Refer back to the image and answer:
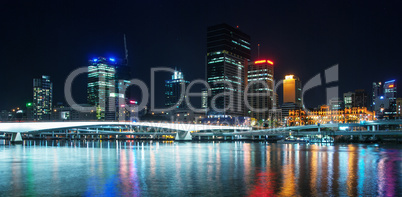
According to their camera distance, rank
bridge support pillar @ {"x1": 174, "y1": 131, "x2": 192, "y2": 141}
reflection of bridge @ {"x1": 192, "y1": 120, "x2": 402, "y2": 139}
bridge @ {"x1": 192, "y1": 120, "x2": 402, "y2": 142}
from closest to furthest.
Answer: bridge @ {"x1": 192, "y1": 120, "x2": 402, "y2": 142} → reflection of bridge @ {"x1": 192, "y1": 120, "x2": 402, "y2": 139} → bridge support pillar @ {"x1": 174, "y1": 131, "x2": 192, "y2": 141}

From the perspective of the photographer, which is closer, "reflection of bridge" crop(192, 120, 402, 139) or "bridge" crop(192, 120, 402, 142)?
"bridge" crop(192, 120, 402, 142)

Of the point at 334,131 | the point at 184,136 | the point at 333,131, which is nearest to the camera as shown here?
the point at 184,136

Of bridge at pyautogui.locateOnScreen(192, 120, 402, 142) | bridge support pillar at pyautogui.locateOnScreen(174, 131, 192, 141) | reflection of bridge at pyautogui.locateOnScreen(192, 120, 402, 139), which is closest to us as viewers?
bridge at pyautogui.locateOnScreen(192, 120, 402, 142)

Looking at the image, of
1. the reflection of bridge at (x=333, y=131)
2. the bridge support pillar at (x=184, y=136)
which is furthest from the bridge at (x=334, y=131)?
the bridge support pillar at (x=184, y=136)

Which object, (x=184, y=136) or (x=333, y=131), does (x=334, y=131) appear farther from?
(x=184, y=136)

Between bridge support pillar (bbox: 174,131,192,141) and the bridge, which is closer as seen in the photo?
the bridge

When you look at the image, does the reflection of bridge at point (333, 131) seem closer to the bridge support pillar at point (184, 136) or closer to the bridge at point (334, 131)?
the bridge at point (334, 131)

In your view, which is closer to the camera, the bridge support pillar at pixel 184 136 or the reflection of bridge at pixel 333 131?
the reflection of bridge at pixel 333 131

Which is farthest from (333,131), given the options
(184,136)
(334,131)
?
(184,136)

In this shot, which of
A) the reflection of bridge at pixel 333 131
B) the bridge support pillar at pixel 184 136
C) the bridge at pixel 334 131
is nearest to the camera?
the bridge at pixel 334 131

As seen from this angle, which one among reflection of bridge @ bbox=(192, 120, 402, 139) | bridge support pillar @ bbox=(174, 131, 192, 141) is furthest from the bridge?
bridge support pillar @ bbox=(174, 131, 192, 141)

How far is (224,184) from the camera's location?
71.0ft

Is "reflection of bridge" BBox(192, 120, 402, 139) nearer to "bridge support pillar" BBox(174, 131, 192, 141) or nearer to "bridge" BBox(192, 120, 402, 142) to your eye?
"bridge" BBox(192, 120, 402, 142)

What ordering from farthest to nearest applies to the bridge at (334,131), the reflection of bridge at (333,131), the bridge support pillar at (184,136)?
the bridge support pillar at (184,136), the reflection of bridge at (333,131), the bridge at (334,131)
